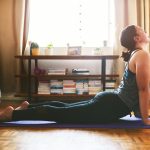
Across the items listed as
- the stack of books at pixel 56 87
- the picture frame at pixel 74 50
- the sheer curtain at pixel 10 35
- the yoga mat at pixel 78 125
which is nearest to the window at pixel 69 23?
the sheer curtain at pixel 10 35

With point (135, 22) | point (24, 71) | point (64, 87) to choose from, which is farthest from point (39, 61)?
point (135, 22)

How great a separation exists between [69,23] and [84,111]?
254 cm

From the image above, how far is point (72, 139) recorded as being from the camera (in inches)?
71.8

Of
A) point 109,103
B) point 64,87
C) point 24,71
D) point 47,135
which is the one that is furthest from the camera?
point 24,71

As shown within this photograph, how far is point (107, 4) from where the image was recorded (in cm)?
433

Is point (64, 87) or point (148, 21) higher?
point (148, 21)

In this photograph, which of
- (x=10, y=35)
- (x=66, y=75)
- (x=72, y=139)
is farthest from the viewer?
(x=10, y=35)

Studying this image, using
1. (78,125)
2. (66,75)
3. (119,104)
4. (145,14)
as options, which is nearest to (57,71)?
(66,75)

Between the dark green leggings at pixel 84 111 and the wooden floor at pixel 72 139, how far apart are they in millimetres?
99

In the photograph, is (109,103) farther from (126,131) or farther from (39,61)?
(39,61)

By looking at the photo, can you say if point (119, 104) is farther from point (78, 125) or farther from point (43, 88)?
→ point (43, 88)

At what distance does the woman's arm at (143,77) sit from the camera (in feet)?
6.43

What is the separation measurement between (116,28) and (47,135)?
2.59 metres

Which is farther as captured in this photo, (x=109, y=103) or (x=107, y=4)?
(x=107, y=4)
